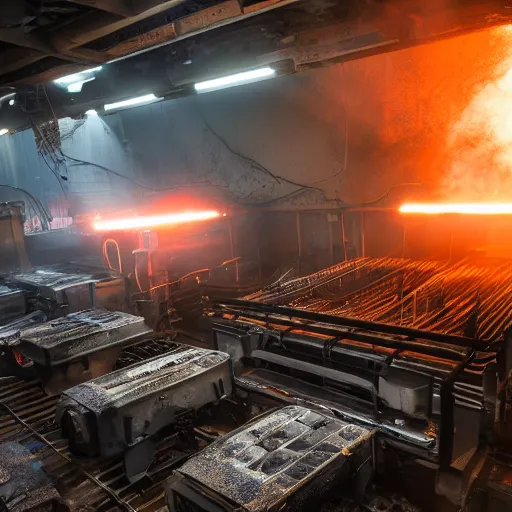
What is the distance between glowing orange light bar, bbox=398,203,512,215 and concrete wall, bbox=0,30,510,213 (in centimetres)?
39

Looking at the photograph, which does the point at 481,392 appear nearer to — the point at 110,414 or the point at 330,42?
the point at 110,414

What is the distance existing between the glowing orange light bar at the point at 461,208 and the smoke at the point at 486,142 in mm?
223

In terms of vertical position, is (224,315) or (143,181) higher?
(143,181)

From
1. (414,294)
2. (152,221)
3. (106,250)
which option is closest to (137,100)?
(152,221)

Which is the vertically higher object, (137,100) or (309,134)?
(137,100)

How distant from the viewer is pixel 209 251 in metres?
9.27

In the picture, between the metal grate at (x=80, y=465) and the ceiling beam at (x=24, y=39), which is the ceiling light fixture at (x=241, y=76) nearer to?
the ceiling beam at (x=24, y=39)

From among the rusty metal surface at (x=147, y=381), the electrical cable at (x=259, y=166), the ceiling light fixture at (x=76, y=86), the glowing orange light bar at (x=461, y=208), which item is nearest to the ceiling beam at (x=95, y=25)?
the ceiling light fixture at (x=76, y=86)

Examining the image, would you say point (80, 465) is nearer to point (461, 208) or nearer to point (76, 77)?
point (76, 77)

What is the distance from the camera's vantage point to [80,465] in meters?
3.60

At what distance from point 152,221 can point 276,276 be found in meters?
2.67

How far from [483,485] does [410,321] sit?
1227mm

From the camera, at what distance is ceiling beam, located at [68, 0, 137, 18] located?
3.06m

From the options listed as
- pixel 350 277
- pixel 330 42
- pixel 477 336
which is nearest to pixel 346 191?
pixel 350 277
